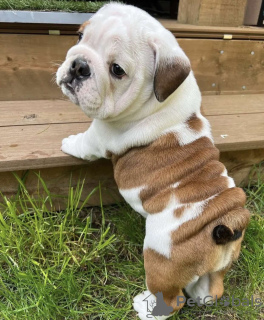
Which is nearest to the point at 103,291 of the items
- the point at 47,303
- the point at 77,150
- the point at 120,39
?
the point at 47,303

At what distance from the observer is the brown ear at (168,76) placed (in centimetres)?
121

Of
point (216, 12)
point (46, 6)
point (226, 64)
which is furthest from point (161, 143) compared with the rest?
Answer: point (46, 6)

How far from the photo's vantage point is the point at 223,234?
47.7 inches

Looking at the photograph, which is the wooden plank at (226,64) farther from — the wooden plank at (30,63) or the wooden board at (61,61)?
the wooden plank at (30,63)

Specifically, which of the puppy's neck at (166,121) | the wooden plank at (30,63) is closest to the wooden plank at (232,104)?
the puppy's neck at (166,121)

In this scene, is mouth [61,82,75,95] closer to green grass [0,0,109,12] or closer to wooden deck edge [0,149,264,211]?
wooden deck edge [0,149,264,211]

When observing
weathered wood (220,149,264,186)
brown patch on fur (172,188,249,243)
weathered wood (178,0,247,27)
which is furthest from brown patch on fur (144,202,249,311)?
weathered wood (178,0,247,27)

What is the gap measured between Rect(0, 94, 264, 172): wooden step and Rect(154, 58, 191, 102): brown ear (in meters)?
0.70

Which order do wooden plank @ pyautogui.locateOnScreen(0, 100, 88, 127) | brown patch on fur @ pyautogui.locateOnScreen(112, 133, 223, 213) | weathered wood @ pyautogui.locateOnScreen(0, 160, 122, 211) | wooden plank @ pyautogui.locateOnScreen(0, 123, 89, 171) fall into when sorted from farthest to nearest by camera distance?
1. wooden plank @ pyautogui.locateOnScreen(0, 100, 88, 127)
2. weathered wood @ pyautogui.locateOnScreen(0, 160, 122, 211)
3. wooden plank @ pyautogui.locateOnScreen(0, 123, 89, 171)
4. brown patch on fur @ pyautogui.locateOnScreen(112, 133, 223, 213)

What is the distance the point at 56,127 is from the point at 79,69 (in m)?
0.78

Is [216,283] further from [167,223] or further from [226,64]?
[226,64]

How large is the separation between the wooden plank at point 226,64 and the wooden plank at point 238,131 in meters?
0.38

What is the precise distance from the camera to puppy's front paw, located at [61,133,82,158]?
1.71 m

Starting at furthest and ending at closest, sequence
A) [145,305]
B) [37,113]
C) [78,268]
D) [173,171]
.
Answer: [37,113], [78,268], [145,305], [173,171]
